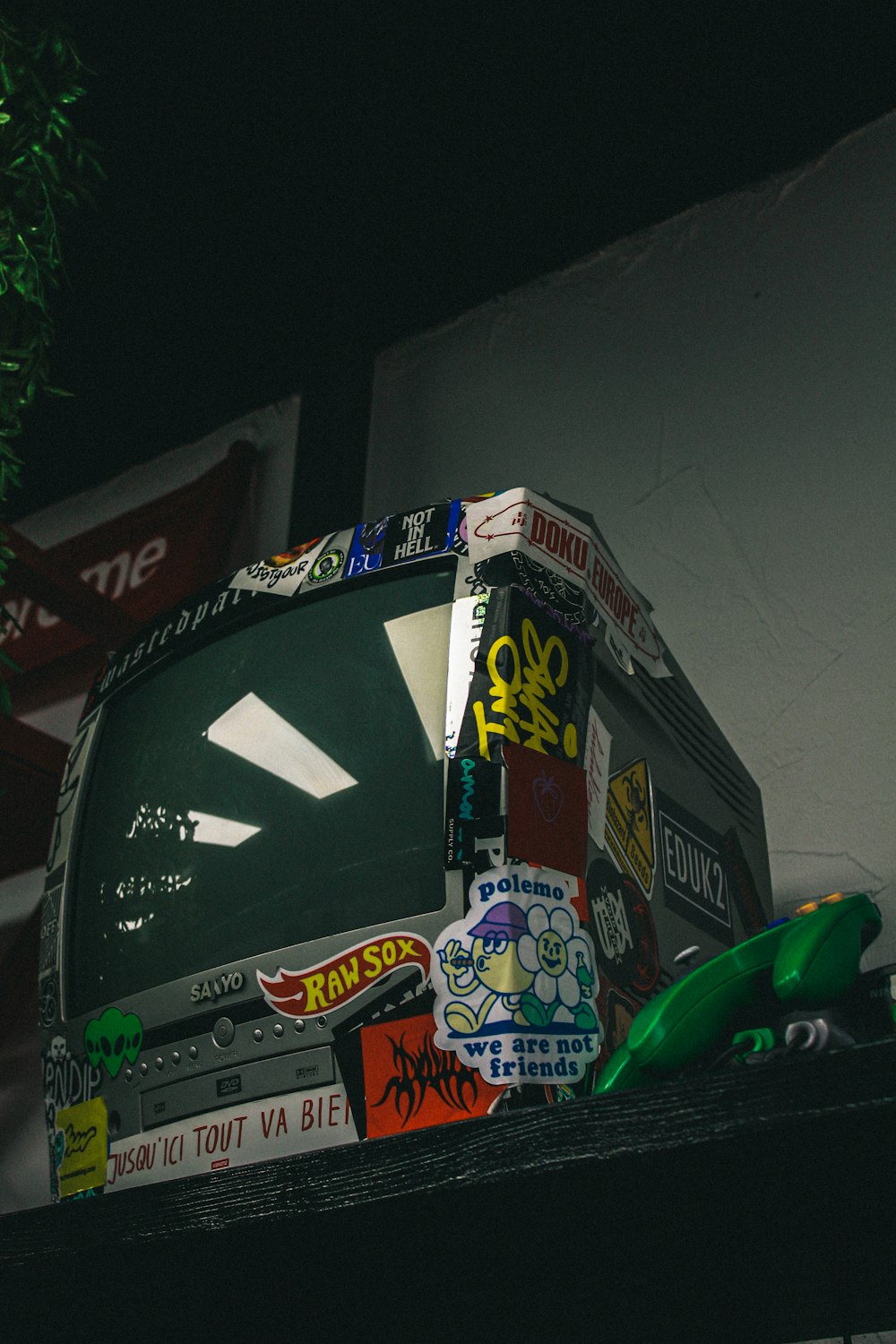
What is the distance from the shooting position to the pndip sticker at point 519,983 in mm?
735

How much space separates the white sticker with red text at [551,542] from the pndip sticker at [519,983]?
0.25 meters

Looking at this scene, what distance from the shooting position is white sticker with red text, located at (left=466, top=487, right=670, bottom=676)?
0.91 m

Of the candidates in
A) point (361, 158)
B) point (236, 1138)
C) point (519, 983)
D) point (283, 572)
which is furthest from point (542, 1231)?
point (361, 158)

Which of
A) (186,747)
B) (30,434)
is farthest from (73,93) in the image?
(30,434)

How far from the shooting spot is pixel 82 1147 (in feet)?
3.07

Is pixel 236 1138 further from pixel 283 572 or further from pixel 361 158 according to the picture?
pixel 361 158

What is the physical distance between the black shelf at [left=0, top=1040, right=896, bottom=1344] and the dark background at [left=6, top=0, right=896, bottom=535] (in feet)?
4.58

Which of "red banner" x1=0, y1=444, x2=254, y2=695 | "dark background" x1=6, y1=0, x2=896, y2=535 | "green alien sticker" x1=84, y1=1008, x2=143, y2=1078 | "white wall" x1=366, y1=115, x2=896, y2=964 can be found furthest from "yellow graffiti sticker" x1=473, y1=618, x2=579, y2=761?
"red banner" x1=0, y1=444, x2=254, y2=695

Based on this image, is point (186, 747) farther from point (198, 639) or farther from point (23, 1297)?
point (23, 1297)

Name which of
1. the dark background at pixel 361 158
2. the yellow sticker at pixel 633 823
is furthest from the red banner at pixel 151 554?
the yellow sticker at pixel 633 823

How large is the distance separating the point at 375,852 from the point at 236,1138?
0.72 ft

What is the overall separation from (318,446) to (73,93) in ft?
3.15

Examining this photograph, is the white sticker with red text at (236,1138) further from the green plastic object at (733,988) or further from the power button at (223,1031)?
the green plastic object at (733,988)

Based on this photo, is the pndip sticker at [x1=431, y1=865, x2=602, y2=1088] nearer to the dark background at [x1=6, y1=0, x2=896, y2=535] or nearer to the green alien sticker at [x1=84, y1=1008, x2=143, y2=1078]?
the green alien sticker at [x1=84, y1=1008, x2=143, y2=1078]
